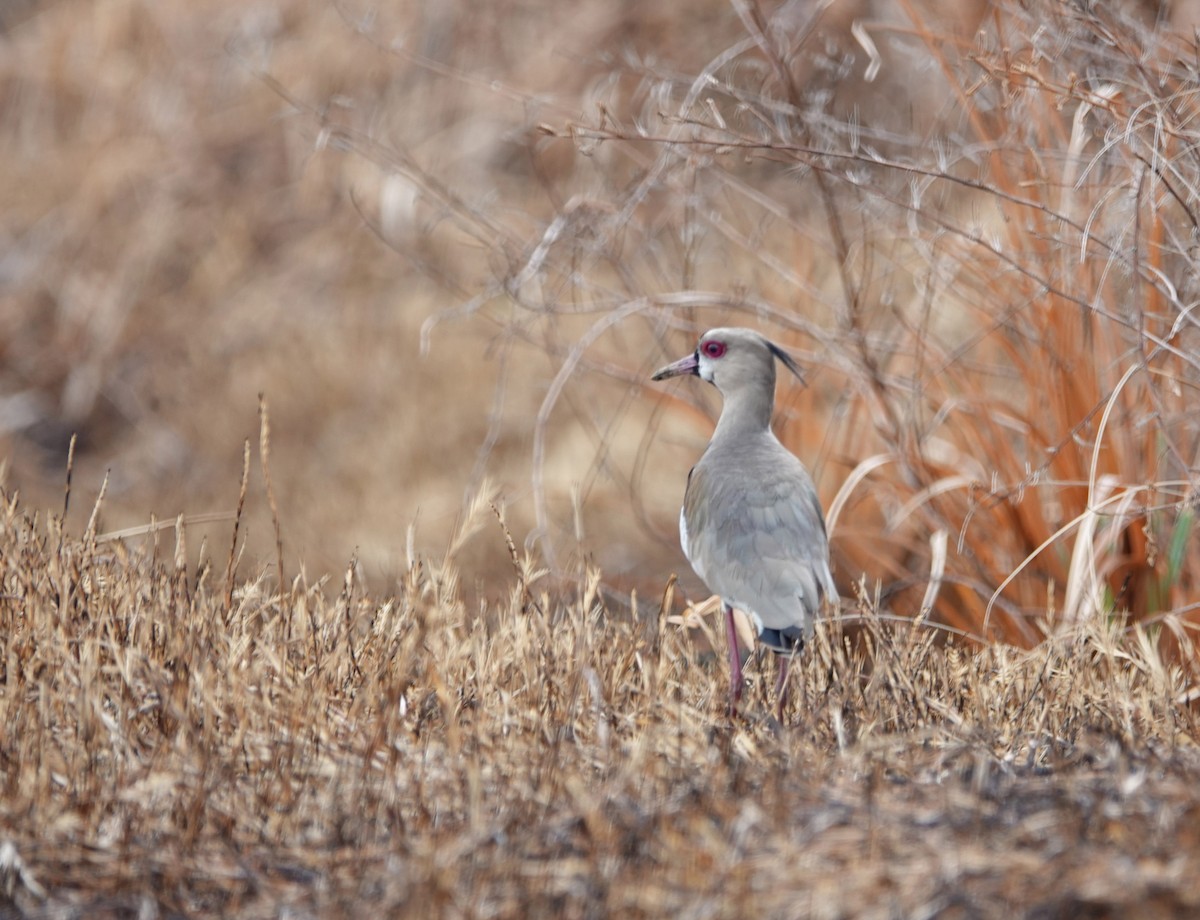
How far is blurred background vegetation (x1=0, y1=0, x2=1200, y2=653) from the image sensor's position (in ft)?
14.8

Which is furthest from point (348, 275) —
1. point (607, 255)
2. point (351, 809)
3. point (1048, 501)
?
point (351, 809)

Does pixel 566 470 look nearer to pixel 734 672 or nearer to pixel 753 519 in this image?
pixel 753 519

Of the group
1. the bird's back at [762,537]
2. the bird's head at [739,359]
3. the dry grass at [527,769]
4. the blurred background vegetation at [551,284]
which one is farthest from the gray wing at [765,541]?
the blurred background vegetation at [551,284]

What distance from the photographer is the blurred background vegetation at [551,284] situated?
4508mm

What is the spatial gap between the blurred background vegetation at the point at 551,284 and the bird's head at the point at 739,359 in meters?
0.53

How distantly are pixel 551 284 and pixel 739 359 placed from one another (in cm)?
431

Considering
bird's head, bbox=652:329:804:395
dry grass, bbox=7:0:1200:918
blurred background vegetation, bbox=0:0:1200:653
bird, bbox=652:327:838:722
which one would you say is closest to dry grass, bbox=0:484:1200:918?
dry grass, bbox=7:0:1200:918

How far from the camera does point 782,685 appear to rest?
10.5 feet

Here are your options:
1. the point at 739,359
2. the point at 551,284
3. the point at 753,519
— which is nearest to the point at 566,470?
the point at 551,284

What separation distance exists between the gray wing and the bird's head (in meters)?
0.25

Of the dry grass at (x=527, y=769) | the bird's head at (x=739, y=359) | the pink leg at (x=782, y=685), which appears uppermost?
the bird's head at (x=739, y=359)

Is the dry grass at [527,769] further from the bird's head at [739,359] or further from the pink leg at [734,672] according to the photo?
the bird's head at [739,359]

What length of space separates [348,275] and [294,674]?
246 inches

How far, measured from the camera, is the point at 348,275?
9141 mm
